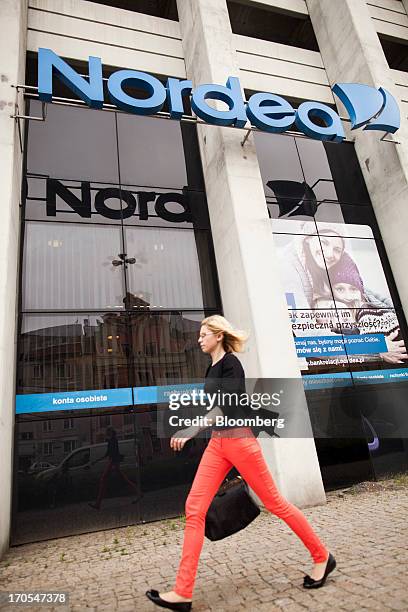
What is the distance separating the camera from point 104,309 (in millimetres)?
7074

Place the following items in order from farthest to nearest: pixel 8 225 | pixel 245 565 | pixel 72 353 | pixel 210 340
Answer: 1. pixel 72 353
2. pixel 8 225
3. pixel 245 565
4. pixel 210 340

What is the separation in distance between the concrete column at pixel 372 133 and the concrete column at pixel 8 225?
8.20 meters

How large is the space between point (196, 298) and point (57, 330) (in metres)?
2.73

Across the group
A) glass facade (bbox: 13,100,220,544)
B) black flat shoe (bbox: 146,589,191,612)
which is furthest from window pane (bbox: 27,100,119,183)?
black flat shoe (bbox: 146,589,191,612)

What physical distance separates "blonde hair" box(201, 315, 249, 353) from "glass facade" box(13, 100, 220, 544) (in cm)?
328

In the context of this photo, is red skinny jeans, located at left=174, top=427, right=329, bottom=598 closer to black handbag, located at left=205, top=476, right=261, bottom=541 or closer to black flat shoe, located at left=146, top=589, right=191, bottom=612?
black handbag, located at left=205, top=476, right=261, bottom=541

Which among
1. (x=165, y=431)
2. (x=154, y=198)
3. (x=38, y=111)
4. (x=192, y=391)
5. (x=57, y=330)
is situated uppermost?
(x=38, y=111)

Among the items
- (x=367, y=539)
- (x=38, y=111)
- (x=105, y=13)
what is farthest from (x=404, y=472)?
(x=105, y=13)

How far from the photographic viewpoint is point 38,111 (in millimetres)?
8219

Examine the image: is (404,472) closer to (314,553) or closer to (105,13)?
(314,553)

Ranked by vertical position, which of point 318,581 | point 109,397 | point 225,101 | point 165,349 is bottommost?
point 318,581

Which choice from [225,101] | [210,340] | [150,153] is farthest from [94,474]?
[225,101]

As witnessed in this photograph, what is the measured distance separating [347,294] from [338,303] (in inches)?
14.9

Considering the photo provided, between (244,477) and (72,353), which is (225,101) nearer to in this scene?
(72,353)
